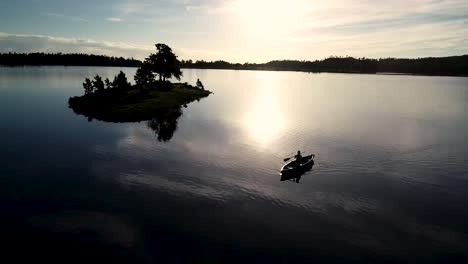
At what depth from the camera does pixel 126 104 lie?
95.1m

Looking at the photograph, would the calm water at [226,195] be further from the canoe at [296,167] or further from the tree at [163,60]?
the tree at [163,60]

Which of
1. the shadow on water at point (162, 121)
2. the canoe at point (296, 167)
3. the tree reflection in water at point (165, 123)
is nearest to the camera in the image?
the canoe at point (296, 167)

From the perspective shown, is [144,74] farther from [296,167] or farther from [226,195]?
[226,195]

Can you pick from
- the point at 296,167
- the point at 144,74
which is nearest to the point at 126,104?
the point at 144,74

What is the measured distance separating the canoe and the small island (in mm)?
48796

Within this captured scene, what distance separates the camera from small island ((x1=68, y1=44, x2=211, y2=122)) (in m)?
85.4

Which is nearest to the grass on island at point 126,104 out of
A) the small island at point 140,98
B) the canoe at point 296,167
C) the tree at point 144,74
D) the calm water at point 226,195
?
the small island at point 140,98

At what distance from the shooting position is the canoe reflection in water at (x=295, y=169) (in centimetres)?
4441

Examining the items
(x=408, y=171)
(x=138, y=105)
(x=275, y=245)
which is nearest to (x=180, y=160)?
(x=275, y=245)

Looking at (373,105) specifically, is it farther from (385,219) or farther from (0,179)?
(0,179)

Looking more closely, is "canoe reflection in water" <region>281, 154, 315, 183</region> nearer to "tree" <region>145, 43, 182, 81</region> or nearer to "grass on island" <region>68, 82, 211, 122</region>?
"grass on island" <region>68, 82, 211, 122</region>

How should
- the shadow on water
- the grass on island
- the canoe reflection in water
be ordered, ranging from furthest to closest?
the grass on island < the shadow on water < the canoe reflection in water

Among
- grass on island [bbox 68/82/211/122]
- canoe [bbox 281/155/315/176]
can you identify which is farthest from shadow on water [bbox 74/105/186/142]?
canoe [bbox 281/155/315/176]

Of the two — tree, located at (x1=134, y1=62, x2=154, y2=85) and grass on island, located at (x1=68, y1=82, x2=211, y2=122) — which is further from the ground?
tree, located at (x1=134, y1=62, x2=154, y2=85)
